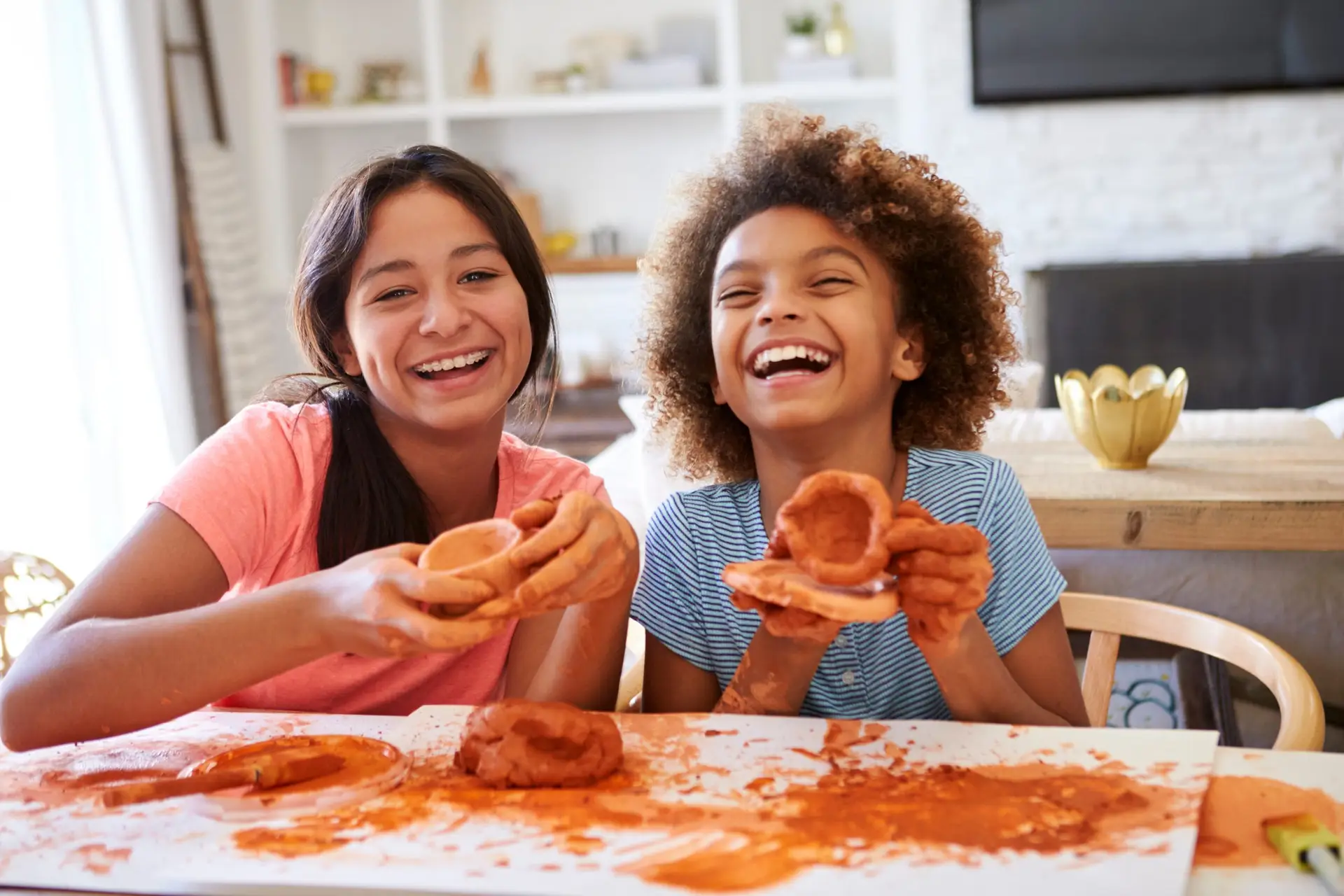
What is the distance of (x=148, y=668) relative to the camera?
1088 mm

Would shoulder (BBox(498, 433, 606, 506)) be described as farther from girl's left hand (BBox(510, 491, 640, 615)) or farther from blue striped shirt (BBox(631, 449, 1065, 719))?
girl's left hand (BBox(510, 491, 640, 615))

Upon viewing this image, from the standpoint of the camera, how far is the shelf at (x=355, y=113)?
5.37m

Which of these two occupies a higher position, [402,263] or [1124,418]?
[402,263]

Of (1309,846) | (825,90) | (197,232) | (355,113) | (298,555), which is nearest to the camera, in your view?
(1309,846)

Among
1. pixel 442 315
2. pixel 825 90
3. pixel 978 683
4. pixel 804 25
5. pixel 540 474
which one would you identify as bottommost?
pixel 978 683

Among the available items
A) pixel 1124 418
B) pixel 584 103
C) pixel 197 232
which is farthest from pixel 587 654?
pixel 584 103

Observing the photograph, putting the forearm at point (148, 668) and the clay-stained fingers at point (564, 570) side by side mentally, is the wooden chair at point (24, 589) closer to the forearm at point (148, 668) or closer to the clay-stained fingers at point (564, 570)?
the forearm at point (148, 668)

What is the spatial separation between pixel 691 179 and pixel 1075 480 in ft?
3.04

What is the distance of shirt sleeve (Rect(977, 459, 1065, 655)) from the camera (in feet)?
4.33

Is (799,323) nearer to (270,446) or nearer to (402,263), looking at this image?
(402,263)

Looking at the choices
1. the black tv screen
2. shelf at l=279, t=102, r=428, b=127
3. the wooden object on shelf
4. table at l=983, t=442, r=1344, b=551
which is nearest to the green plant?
the black tv screen

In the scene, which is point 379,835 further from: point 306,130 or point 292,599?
point 306,130

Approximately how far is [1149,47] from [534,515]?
4.52 meters

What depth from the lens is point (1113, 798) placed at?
0.91 m
